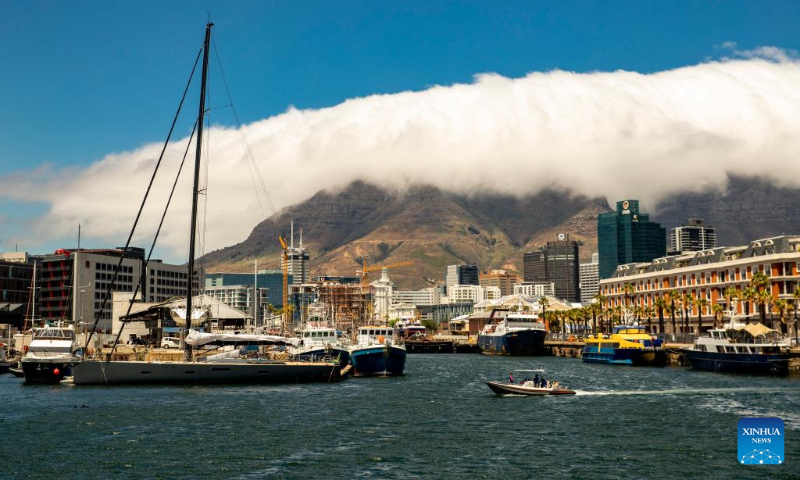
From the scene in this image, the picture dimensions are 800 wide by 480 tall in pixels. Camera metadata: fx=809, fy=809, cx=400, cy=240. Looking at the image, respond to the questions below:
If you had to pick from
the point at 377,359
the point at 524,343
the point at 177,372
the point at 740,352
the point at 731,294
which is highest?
the point at 731,294

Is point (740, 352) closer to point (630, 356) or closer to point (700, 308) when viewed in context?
point (630, 356)

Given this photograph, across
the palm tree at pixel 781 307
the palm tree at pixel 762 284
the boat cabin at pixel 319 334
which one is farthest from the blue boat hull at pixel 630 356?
the boat cabin at pixel 319 334

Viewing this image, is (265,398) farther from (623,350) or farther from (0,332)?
(0,332)

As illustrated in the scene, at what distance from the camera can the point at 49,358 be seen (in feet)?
339

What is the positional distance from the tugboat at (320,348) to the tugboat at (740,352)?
176 feet

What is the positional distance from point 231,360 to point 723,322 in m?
116

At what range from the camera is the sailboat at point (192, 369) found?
89312mm

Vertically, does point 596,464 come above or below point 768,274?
below

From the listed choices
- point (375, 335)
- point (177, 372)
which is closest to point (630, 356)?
point (375, 335)

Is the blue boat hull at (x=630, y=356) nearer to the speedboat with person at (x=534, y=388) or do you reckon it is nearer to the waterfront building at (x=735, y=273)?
the waterfront building at (x=735, y=273)

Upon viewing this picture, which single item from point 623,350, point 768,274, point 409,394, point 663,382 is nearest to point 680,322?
point 768,274

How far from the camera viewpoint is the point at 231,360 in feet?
310

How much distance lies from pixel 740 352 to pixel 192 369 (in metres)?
74.8

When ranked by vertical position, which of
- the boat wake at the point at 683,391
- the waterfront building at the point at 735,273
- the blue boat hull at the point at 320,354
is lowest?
the boat wake at the point at 683,391
